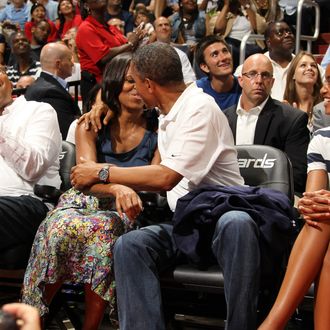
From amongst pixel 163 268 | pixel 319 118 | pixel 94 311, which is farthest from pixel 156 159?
pixel 319 118

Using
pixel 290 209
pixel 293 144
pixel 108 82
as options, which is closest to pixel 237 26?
pixel 293 144

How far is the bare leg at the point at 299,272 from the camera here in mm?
2885

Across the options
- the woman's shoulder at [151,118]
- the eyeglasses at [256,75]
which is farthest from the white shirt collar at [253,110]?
the woman's shoulder at [151,118]

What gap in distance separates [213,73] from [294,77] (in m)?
0.61

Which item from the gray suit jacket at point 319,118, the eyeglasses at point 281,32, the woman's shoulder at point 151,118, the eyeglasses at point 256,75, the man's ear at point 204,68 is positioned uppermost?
the eyeglasses at point 281,32

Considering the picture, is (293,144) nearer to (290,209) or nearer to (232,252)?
(290,209)

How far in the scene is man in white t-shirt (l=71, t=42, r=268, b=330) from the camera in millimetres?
2959

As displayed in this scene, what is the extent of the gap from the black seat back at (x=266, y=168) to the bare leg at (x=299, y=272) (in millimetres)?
550

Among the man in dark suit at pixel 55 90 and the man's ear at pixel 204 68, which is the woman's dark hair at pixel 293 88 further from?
the man in dark suit at pixel 55 90

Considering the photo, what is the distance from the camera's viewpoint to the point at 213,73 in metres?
5.86

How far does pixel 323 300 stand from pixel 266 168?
85cm

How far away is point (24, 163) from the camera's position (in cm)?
387

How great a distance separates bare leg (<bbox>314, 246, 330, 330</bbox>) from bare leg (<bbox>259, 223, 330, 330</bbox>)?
Answer: 30mm

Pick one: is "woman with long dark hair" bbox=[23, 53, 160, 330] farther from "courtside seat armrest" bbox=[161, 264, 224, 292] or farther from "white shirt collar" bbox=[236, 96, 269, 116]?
"white shirt collar" bbox=[236, 96, 269, 116]
